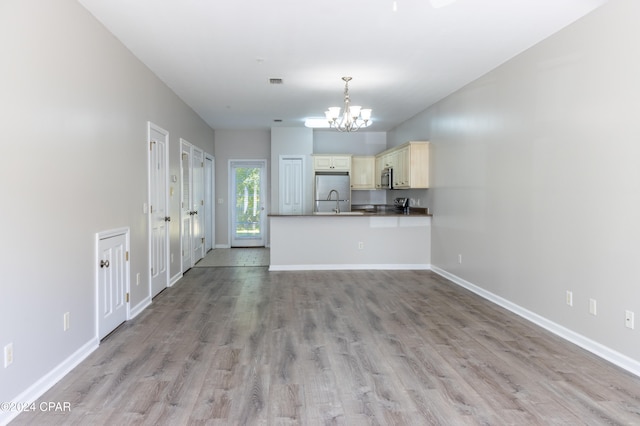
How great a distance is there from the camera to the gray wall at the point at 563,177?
9.57 ft

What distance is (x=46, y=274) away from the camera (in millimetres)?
2572

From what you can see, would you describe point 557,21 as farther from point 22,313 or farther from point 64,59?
point 22,313


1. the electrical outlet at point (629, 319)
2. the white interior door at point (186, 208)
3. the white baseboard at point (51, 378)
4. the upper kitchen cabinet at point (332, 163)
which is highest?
the upper kitchen cabinet at point (332, 163)

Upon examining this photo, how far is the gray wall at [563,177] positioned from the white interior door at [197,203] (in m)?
4.43

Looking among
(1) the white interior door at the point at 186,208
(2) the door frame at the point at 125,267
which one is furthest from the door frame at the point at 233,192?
(2) the door frame at the point at 125,267

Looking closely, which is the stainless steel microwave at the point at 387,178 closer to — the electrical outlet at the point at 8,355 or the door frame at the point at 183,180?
the door frame at the point at 183,180

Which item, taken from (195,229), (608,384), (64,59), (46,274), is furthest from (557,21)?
(195,229)

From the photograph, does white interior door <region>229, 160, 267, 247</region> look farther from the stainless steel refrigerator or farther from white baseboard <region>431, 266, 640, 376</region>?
white baseboard <region>431, 266, 640, 376</region>

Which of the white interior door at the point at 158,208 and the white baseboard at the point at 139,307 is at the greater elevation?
the white interior door at the point at 158,208

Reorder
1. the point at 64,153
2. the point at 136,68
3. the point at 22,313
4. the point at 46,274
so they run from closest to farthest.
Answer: the point at 22,313 → the point at 46,274 → the point at 64,153 → the point at 136,68

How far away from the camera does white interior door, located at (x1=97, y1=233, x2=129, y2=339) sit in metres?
3.36

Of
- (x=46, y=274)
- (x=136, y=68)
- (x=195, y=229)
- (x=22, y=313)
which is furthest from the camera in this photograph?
(x=195, y=229)

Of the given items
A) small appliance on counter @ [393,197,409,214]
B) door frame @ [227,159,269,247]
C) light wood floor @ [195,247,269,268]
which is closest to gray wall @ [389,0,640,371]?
small appliance on counter @ [393,197,409,214]

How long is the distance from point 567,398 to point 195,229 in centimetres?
627
